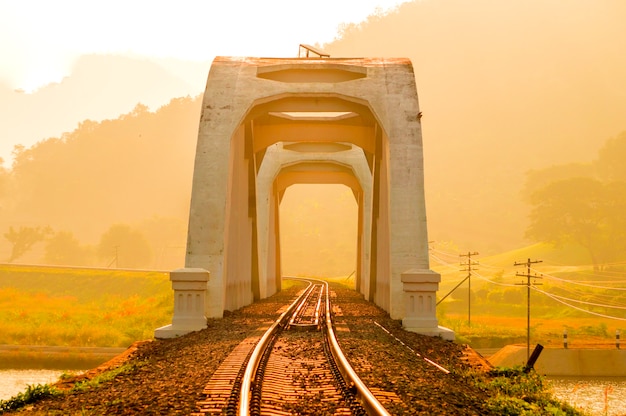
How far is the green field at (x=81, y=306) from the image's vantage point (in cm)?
A: 3644

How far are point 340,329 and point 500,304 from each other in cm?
4517

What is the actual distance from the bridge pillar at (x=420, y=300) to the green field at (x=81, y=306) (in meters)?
23.7

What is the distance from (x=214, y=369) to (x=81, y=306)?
44.4 metres

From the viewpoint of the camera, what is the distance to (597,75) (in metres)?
190

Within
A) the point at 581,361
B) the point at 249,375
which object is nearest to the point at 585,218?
the point at 581,361

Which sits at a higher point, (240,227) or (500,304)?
(240,227)

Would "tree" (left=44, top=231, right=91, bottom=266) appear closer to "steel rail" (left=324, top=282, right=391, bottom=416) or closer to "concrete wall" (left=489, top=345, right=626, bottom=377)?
"concrete wall" (left=489, top=345, right=626, bottom=377)

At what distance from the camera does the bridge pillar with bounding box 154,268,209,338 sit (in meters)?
14.8

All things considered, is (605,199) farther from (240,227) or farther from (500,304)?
(240,227)

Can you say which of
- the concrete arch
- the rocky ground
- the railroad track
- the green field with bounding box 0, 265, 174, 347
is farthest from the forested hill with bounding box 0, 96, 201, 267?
the railroad track

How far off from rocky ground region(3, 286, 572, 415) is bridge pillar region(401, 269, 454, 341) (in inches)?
22.3

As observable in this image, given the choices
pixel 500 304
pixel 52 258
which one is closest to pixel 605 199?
pixel 500 304

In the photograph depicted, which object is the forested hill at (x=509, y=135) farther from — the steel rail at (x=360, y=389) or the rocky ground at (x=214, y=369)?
the steel rail at (x=360, y=389)

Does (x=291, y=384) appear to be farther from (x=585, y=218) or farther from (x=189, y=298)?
(x=585, y=218)
